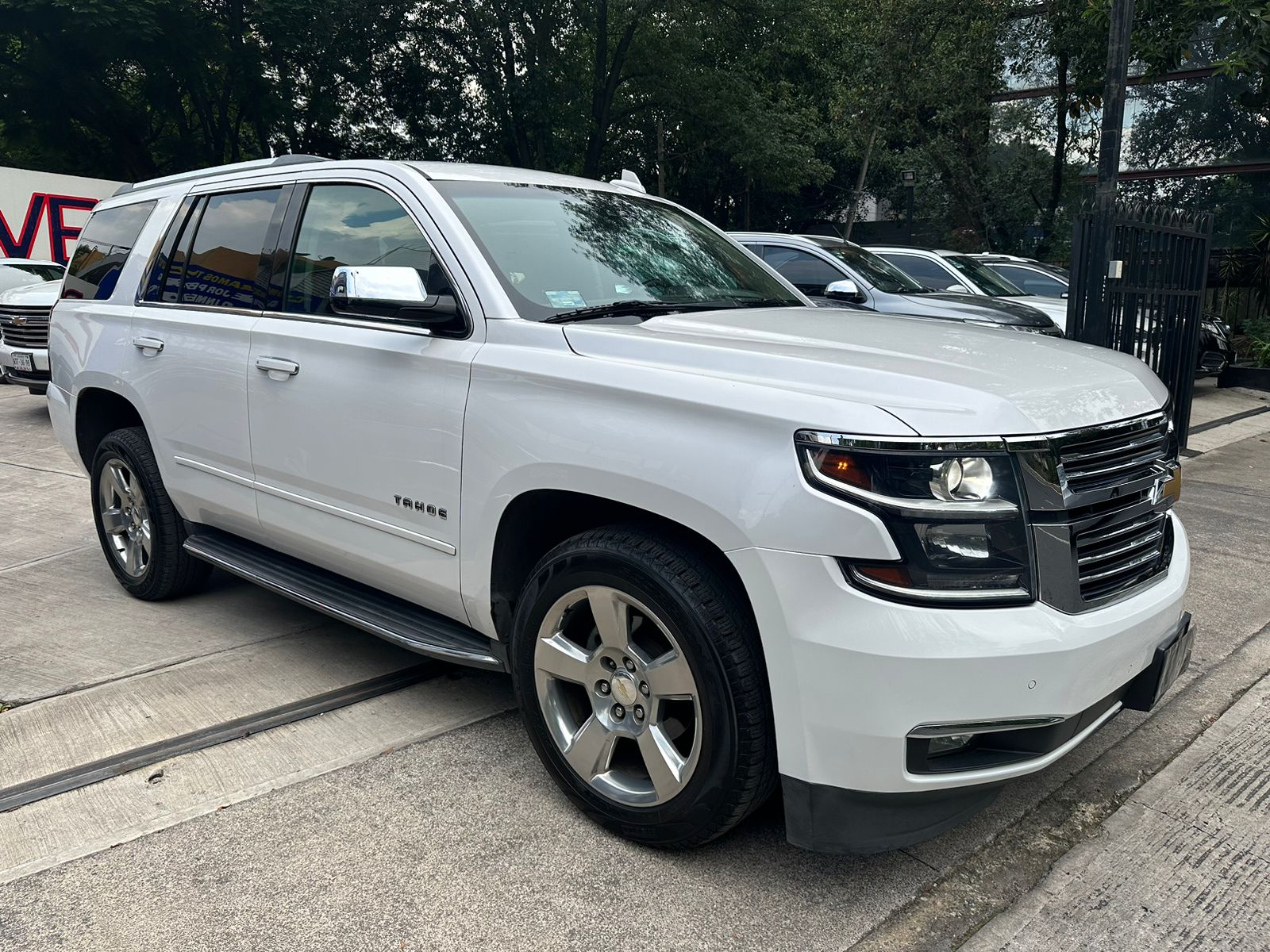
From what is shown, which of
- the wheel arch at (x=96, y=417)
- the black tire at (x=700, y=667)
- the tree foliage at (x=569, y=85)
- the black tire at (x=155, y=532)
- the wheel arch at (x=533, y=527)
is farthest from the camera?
the tree foliage at (x=569, y=85)

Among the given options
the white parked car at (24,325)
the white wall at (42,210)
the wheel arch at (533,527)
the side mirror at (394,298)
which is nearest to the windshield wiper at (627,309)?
the side mirror at (394,298)

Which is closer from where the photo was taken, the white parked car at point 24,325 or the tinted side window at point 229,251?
the tinted side window at point 229,251

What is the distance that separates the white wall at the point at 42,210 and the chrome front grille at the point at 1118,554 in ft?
53.2

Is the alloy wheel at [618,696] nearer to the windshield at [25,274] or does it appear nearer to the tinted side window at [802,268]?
the tinted side window at [802,268]

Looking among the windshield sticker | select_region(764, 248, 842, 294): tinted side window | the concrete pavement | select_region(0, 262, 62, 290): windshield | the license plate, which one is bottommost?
the concrete pavement

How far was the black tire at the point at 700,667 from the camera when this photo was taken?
8.03 feet

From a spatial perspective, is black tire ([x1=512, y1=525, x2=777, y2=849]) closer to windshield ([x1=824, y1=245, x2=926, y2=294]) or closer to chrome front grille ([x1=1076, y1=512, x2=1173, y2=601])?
chrome front grille ([x1=1076, y1=512, x2=1173, y2=601])

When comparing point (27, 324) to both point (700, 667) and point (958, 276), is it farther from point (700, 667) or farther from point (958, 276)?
point (700, 667)

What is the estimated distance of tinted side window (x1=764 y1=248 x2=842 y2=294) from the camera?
10.1m

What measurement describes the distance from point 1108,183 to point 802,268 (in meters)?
2.91

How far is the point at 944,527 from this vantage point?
2.25 metres

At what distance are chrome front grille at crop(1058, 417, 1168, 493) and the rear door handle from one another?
3.63 m

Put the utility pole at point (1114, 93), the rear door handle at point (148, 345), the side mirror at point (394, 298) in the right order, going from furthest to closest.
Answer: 1. the utility pole at point (1114, 93)
2. the rear door handle at point (148, 345)
3. the side mirror at point (394, 298)

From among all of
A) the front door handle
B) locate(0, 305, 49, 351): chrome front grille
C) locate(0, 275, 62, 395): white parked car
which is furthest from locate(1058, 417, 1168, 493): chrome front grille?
locate(0, 305, 49, 351): chrome front grille
